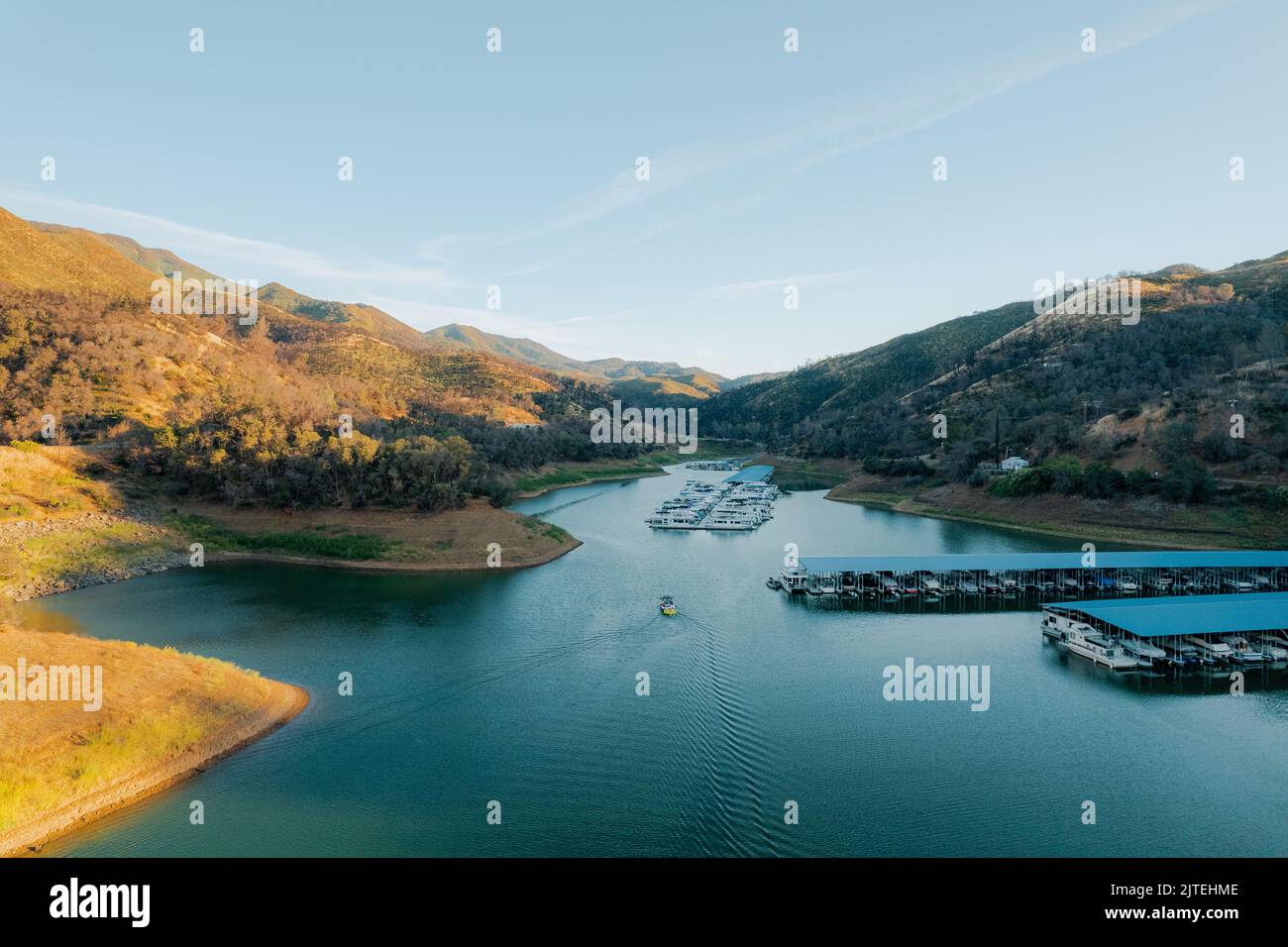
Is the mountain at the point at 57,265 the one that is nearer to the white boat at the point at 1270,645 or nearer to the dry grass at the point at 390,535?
the dry grass at the point at 390,535

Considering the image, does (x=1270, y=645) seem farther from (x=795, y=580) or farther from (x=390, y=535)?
(x=390, y=535)

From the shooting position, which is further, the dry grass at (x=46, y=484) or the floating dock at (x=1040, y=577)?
the dry grass at (x=46, y=484)

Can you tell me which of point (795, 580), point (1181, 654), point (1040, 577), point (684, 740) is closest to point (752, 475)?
point (1040, 577)

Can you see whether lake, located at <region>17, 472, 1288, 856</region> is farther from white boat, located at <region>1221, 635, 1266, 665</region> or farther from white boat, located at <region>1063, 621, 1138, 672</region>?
white boat, located at <region>1221, 635, 1266, 665</region>

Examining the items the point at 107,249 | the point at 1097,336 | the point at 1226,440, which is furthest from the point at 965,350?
the point at 107,249

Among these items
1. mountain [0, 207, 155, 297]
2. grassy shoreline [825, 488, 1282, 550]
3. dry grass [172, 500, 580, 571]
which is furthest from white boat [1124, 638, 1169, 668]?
mountain [0, 207, 155, 297]

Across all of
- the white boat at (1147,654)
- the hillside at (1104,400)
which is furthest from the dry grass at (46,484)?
the hillside at (1104,400)

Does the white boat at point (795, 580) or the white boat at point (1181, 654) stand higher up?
the white boat at point (795, 580)
